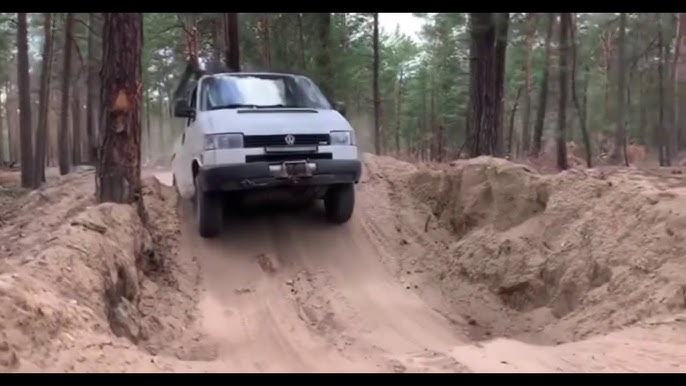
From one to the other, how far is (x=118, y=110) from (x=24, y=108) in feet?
54.1

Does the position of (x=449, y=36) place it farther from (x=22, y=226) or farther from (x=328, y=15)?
(x=22, y=226)

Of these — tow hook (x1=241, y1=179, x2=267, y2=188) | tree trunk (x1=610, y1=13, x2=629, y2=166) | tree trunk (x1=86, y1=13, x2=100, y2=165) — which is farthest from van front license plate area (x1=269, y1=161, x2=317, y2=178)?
tree trunk (x1=610, y1=13, x2=629, y2=166)

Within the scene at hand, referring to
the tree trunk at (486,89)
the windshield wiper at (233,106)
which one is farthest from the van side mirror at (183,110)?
the tree trunk at (486,89)

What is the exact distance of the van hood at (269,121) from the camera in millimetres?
8984

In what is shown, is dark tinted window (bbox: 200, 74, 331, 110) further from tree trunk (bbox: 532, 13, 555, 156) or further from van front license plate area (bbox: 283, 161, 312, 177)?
tree trunk (bbox: 532, 13, 555, 156)

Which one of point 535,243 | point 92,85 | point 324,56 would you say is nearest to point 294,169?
point 535,243

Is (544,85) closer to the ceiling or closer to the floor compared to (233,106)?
closer to the ceiling

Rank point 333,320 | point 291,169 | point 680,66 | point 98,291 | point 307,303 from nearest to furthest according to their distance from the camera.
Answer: point 98,291 < point 333,320 < point 307,303 < point 291,169 < point 680,66

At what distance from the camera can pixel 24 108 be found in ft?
77.7

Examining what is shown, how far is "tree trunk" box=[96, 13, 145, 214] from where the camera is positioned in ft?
31.1

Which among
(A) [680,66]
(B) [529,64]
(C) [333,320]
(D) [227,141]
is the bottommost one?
(C) [333,320]

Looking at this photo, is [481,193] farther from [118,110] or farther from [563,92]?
[563,92]

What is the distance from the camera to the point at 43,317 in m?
5.09

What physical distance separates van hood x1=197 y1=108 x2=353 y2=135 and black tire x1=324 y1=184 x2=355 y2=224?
1.01 meters
